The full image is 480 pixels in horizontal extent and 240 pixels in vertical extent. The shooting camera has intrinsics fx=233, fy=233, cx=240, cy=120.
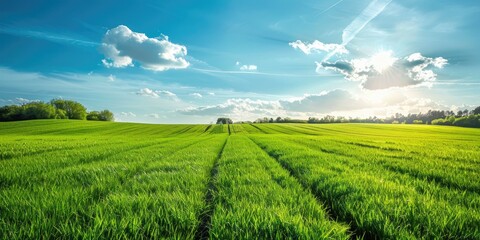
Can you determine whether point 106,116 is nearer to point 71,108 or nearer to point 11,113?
point 71,108

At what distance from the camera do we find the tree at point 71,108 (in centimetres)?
12962

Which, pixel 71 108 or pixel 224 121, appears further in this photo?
pixel 224 121

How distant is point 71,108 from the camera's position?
13150 cm

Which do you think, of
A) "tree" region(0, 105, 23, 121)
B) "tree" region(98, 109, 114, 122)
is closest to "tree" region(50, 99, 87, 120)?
"tree" region(98, 109, 114, 122)

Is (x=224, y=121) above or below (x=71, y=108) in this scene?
below

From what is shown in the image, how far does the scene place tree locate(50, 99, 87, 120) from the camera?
129625mm

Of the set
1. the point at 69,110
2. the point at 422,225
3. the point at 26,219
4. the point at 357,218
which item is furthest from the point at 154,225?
Answer: the point at 69,110

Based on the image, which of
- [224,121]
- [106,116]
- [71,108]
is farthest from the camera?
[224,121]

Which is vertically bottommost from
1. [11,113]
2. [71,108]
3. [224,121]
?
[224,121]

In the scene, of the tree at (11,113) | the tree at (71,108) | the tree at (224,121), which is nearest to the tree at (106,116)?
the tree at (71,108)

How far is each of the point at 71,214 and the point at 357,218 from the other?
4250mm

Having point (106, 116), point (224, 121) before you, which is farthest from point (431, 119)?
point (106, 116)

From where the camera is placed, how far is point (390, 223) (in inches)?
128

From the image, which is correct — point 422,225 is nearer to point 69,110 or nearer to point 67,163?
point 67,163
